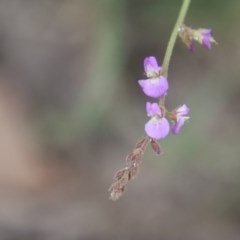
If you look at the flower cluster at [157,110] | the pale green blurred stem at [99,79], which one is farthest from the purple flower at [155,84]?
the pale green blurred stem at [99,79]

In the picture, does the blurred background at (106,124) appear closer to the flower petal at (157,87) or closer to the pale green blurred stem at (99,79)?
the pale green blurred stem at (99,79)

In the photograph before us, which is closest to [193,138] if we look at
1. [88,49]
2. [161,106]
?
[88,49]

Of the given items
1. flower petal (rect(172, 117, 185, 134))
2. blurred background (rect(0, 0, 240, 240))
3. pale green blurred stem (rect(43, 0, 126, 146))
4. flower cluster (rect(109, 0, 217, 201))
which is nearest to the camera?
flower cluster (rect(109, 0, 217, 201))

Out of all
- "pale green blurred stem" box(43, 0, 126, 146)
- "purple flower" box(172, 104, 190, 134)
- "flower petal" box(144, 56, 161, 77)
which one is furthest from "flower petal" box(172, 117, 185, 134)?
"pale green blurred stem" box(43, 0, 126, 146)

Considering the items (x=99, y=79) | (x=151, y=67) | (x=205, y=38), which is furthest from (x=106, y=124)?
(x=151, y=67)

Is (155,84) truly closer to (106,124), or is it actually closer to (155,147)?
(155,147)

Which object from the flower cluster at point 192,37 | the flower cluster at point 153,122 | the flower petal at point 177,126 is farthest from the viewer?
the flower cluster at point 192,37

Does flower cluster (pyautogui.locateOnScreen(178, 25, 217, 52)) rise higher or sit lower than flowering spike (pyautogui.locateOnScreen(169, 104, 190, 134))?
higher

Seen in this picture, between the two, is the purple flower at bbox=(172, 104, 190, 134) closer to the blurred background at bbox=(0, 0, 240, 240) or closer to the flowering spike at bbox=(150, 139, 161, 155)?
A: the flowering spike at bbox=(150, 139, 161, 155)
